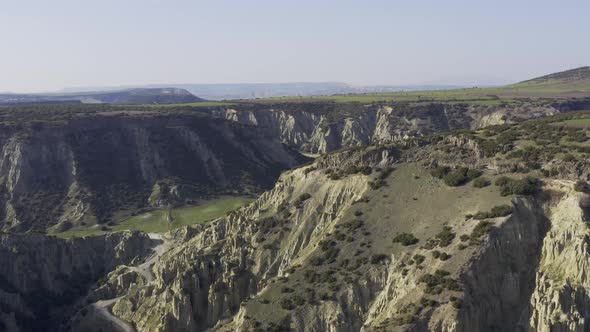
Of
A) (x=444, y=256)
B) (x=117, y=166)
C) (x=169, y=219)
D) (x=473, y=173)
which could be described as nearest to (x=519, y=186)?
(x=473, y=173)

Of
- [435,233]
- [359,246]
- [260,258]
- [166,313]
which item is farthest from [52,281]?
[435,233]

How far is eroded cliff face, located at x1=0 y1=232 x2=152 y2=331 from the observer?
9069cm

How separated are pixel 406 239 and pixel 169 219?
254ft

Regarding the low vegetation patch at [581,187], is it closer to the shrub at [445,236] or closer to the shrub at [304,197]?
the shrub at [445,236]

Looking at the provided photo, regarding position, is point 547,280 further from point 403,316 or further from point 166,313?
point 166,313

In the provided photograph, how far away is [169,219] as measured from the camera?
435 ft

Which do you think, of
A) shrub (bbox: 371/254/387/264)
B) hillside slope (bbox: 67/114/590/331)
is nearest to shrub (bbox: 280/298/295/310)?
hillside slope (bbox: 67/114/590/331)

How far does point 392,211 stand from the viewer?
73.2 meters

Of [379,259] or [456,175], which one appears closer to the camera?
[379,259]

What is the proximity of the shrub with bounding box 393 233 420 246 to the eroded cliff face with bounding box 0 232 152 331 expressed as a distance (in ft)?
181

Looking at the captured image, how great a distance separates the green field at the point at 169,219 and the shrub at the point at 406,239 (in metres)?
64.1

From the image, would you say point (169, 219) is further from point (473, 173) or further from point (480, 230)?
point (480, 230)

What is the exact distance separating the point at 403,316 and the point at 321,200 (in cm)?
2819

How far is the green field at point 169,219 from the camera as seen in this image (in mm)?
126188
